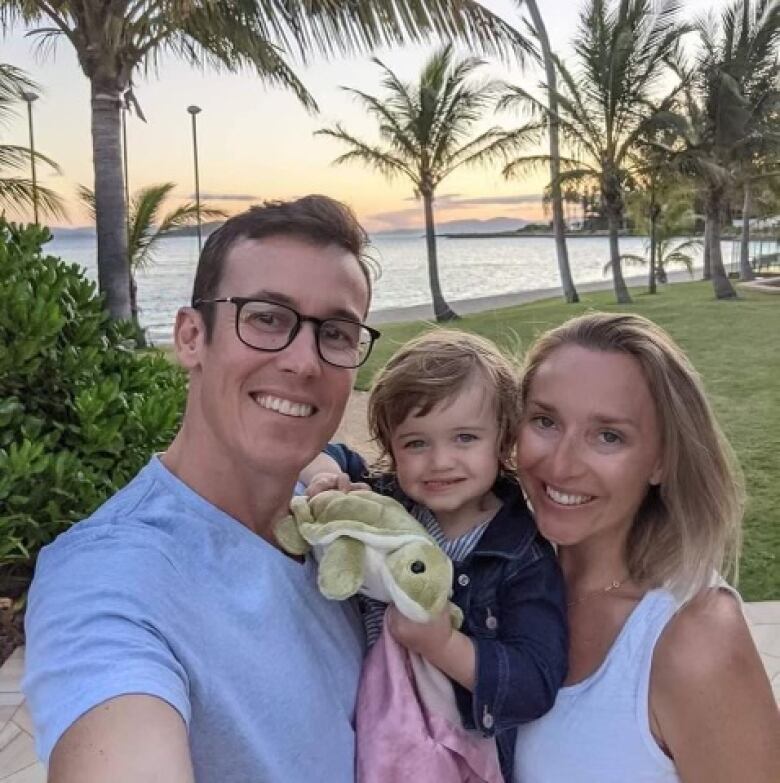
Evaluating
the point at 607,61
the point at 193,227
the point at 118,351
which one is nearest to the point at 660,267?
the point at 607,61

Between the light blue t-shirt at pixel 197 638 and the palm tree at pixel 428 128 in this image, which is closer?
the light blue t-shirt at pixel 197 638

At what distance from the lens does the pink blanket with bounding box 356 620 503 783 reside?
1525mm

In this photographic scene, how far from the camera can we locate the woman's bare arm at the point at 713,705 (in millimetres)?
Result: 1492

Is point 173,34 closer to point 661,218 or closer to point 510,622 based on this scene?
point 510,622

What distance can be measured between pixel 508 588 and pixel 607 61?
22.8 metres

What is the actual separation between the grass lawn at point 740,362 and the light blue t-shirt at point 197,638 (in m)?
1.07

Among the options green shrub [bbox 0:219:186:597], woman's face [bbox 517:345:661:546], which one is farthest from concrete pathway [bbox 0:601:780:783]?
woman's face [bbox 517:345:661:546]

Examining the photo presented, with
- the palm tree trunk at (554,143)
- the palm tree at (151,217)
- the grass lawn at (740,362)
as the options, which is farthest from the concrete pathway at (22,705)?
the palm tree trunk at (554,143)

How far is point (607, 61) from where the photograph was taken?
21938 mm

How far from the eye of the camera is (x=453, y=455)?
1866mm

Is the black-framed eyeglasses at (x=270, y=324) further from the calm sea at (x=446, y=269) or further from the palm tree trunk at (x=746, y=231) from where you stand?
the palm tree trunk at (x=746, y=231)

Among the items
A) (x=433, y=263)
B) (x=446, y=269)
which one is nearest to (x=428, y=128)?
(x=433, y=263)

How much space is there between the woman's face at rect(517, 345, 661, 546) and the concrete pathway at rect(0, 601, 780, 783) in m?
2.24

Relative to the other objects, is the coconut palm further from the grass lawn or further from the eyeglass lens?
the eyeglass lens
